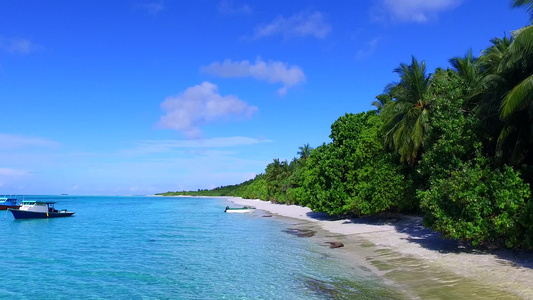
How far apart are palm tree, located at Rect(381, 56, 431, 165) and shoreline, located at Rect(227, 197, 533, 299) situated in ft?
20.1

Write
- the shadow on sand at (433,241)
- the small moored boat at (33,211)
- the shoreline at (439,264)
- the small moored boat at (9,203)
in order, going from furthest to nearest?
the small moored boat at (9,203) < the small moored boat at (33,211) < the shadow on sand at (433,241) < the shoreline at (439,264)

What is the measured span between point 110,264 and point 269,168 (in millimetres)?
79543

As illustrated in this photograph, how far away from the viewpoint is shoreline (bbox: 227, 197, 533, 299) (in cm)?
1294

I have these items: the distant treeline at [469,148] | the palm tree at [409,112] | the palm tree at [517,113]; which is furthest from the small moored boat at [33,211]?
the palm tree at [517,113]

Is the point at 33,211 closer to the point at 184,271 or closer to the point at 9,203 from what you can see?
the point at 9,203

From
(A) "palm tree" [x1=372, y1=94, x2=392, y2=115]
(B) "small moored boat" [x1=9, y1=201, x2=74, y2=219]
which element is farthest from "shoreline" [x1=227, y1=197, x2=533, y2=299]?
(B) "small moored boat" [x1=9, y1=201, x2=74, y2=219]

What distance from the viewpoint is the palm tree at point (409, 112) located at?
27078mm

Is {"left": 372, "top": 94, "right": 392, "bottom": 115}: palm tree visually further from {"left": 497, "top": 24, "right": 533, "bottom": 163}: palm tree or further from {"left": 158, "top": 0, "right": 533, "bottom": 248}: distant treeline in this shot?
{"left": 497, "top": 24, "right": 533, "bottom": 163}: palm tree

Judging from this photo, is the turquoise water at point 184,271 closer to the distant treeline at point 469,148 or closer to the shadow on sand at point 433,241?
the distant treeline at point 469,148

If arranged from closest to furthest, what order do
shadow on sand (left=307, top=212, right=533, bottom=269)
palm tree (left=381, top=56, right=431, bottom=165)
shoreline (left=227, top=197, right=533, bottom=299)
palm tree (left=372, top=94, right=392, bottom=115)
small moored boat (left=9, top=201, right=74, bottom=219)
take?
shoreline (left=227, top=197, right=533, bottom=299) → shadow on sand (left=307, top=212, right=533, bottom=269) → palm tree (left=381, top=56, right=431, bottom=165) → palm tree (left=372, top=94, right=392, bottom=115) → small moored boat (left=9, top=201, right=74, bottom=219)

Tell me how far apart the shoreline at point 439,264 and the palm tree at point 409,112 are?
612cm

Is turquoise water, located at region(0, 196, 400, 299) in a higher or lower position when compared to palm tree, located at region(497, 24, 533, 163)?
lower

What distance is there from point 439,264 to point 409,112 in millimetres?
13524

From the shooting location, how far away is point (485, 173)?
16.7m
